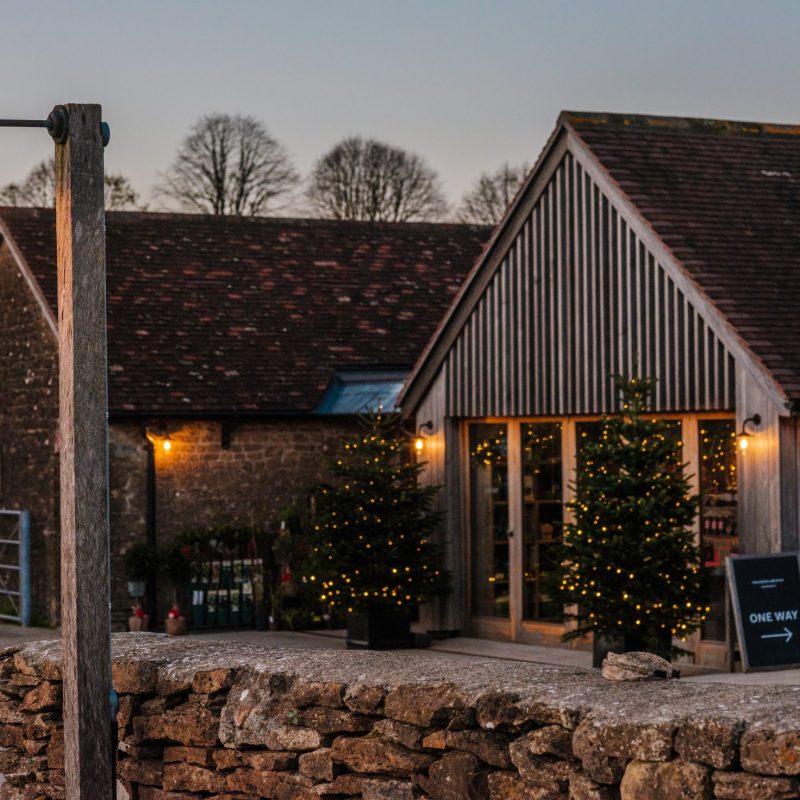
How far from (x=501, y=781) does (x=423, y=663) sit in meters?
1.11

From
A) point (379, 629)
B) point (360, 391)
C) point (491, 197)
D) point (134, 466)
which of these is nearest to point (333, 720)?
point (379, 629)

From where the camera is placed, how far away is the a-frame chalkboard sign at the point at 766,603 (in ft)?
52.5

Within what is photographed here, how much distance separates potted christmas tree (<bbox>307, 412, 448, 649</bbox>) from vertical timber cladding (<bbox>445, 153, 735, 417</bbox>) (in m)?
1.35

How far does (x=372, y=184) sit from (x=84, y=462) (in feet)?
149

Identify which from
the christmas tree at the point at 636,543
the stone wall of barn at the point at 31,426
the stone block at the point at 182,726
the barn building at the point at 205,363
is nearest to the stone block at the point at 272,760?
the stone block at the point at 182,726

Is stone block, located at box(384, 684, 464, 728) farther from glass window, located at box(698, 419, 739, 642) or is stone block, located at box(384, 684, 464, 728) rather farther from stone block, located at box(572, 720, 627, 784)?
glass window, located at box(698, 419, 739, 642)

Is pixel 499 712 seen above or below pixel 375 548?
below

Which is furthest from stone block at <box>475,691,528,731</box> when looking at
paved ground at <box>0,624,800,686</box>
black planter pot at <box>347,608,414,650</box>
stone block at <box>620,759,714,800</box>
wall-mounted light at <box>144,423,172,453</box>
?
wall-mounted light at <box>144,423,172,453</box>

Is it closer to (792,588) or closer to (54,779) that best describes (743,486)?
(792,588)

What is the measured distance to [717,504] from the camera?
1700 cm

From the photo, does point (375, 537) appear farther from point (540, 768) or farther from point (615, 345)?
point (540, 768)

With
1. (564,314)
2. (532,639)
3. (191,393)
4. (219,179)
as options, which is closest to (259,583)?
(191,393)

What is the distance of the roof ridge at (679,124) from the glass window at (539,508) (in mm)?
3414

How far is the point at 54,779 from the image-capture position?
31.4 ft
